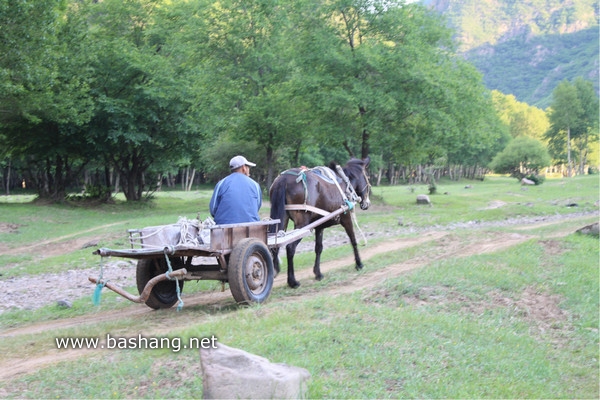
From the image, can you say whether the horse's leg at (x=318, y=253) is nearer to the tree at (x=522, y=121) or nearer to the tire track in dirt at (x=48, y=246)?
the tire track in dirt at (x=48, y=246)

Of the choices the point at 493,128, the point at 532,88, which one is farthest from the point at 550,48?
the point at 493,128

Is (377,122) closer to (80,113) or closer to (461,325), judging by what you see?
(80,113)

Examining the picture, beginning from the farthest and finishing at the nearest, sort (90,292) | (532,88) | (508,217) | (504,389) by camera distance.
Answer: (532,88) → (508,217) → (90,292) → (504,389)

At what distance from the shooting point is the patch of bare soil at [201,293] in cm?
719

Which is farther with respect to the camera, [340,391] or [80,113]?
[80,113]

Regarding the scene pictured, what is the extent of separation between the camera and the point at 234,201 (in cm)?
846

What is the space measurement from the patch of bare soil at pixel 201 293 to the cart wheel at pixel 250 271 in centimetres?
60

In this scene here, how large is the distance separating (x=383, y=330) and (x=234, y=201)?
298 cm

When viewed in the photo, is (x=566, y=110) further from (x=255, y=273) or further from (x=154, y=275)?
(x=154, y=275)

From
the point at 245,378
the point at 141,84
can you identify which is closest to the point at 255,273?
the point at 245,378

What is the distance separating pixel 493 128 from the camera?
32500 mm

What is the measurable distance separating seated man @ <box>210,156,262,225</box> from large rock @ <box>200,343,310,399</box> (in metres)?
3.80

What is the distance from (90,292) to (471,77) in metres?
22.5
